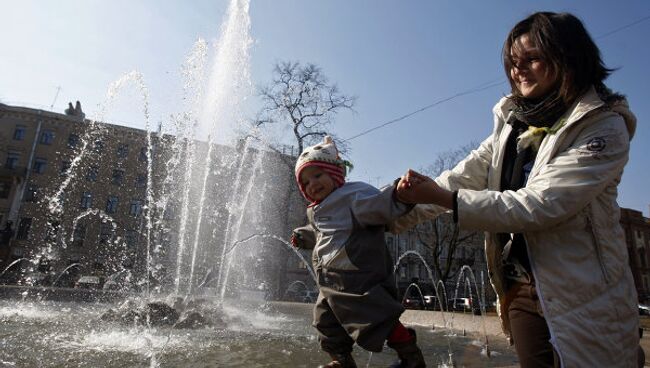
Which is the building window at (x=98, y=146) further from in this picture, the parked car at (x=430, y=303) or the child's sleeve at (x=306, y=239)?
the child's sleeve at (x=306, y=239)

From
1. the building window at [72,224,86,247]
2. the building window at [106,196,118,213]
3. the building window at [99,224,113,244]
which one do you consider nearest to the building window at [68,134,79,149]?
the building window at [106,196,118,213]

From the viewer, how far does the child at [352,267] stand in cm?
191

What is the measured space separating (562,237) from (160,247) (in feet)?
141

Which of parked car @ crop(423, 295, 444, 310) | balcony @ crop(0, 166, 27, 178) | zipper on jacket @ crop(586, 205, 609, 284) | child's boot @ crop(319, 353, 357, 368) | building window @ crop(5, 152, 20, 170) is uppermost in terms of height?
building window @ crop(5, 152, 20, 170)

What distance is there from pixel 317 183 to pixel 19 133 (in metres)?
46.0

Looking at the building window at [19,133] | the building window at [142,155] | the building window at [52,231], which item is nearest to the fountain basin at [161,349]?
the building window at [52,231]

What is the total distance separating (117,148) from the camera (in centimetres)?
3947

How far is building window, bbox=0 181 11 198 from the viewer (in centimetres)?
Result: 3522

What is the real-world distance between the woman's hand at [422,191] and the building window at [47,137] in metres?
45.2

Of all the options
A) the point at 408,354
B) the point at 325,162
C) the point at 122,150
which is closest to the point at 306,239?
the point at 325,162

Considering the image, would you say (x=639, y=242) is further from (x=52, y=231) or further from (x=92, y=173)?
(x=52, y=231)

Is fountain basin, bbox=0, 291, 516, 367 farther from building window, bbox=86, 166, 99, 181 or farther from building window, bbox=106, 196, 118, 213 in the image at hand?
building window, bbox=86, 166, 99, 181

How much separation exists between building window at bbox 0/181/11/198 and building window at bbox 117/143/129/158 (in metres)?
9.28

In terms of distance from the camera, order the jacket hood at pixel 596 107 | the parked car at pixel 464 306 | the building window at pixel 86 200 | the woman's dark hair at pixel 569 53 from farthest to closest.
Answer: the building window at pixel 86 200
the parked car at pixel 464 306
the woman's dark hair at pixel 569 53
the jacket hood at pixel 596 107
